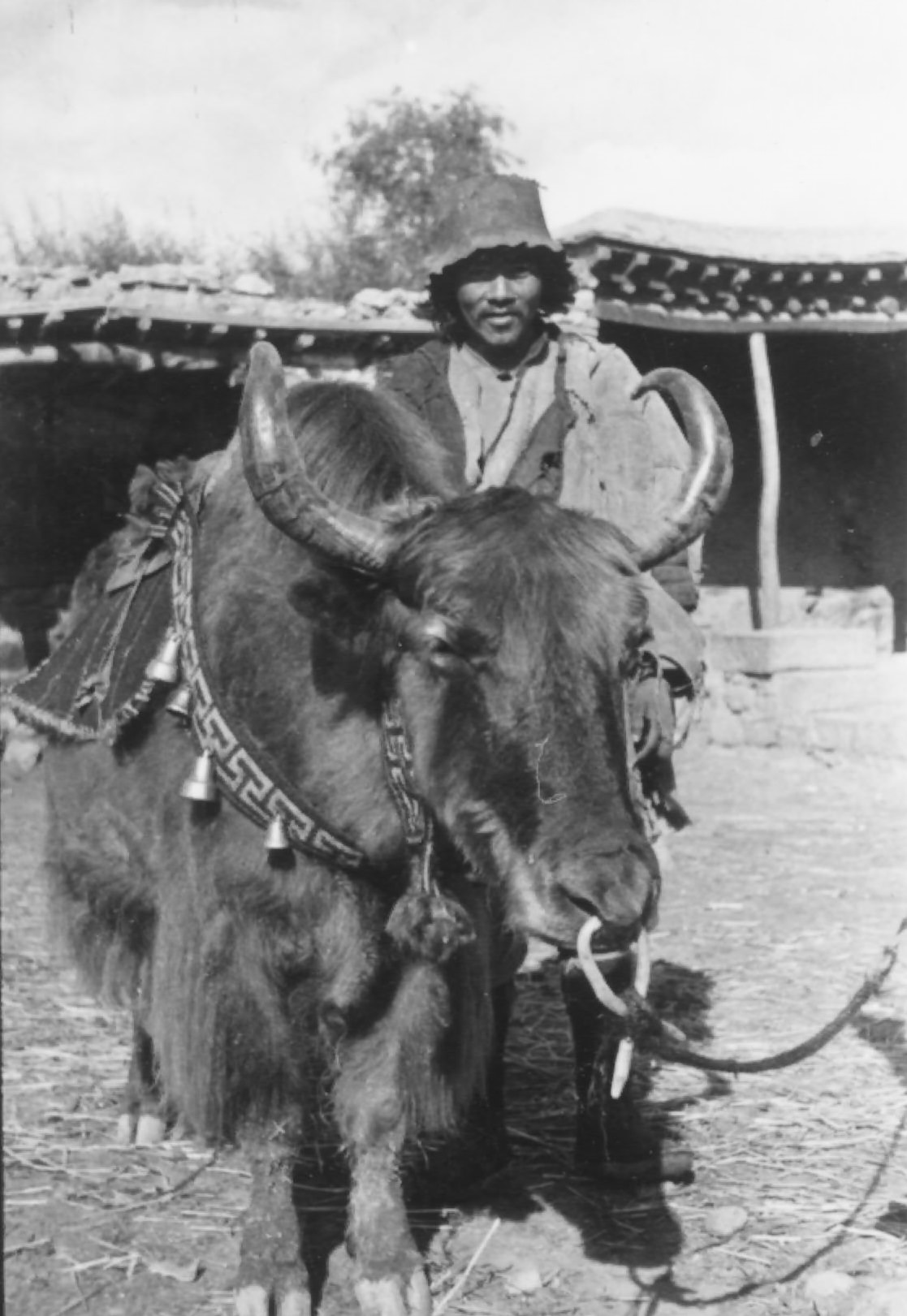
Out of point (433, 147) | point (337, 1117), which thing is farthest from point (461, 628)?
point (433, 147)

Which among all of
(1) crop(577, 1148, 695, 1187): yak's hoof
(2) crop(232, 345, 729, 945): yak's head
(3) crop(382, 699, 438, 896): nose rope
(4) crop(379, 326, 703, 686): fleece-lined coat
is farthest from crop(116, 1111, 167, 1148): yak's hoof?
(4) crop(379, 326, 703, 686): fleece-lined coat

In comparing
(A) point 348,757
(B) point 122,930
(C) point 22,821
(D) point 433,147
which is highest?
(D) point 433,147

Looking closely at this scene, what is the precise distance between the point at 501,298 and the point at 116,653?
1.37m

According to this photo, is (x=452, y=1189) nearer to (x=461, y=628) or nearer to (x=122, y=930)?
(x=122, y=930)

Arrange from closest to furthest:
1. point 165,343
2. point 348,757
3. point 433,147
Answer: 1. point 348,757
2. point 165,343
3. point 433,147

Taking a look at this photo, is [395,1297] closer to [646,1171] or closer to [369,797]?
[646,1171]

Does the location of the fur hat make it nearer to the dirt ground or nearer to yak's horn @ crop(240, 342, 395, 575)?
yak's horn @ crop(240, 342, 395, 575)

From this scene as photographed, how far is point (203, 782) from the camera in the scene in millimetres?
2811

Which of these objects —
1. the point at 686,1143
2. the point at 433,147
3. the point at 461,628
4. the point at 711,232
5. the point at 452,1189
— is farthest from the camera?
the point at 433,147

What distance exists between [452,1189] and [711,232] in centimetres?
952

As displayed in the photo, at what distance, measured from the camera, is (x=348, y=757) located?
2.72m

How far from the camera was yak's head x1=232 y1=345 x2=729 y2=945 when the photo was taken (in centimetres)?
216

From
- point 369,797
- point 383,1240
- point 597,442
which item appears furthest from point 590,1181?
point 597,442

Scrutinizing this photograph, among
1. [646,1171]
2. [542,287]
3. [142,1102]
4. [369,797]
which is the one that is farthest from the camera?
[142,1102]
